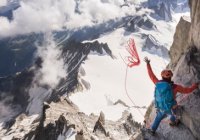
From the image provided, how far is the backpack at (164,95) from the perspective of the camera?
1989cm

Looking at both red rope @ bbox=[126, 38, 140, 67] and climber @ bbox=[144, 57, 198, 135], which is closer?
climber @ bbox=[144, 57, 198, 135]

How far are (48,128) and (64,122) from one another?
11386 millimetres

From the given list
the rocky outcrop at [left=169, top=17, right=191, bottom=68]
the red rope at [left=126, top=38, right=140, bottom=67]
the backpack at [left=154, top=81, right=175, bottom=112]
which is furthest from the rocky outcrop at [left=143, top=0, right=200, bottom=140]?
the rocky outcrop at [left=169, top=17, right=191, bottom=68]

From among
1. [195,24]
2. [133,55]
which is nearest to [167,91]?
[133,55]

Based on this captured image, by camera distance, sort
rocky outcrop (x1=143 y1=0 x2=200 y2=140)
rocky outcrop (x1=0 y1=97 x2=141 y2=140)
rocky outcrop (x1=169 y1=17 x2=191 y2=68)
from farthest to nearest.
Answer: rocky outcrop (x1=0 y1=97 x2=141 y2=140) < rocky outcrop (x1=169 y1=17 x2=191 y2=68) < rocky outcrop (x1=143 y1=0 x2=200 y2=140)

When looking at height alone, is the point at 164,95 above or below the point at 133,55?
above

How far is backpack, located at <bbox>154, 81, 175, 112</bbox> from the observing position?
1989 centimetres

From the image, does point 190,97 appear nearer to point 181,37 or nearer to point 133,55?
point 133,55

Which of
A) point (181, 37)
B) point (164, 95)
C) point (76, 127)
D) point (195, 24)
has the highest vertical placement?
point (195, 24)

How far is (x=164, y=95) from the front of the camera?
20047mm

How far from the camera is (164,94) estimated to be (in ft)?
65.8

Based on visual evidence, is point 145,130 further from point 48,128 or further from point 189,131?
point 48,128

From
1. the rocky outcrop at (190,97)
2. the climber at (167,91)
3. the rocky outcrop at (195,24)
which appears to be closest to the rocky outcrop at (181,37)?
the rocky outcrop at (190,97)

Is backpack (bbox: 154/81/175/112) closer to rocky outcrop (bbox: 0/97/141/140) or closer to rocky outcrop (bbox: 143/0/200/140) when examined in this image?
rocky outcrop (bbox: 143/0/200/140)
